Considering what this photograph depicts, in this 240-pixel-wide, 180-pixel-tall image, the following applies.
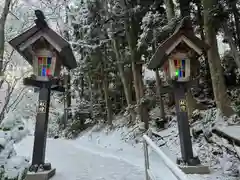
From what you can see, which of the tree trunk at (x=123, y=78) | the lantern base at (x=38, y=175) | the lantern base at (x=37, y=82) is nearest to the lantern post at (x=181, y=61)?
the lantern base at (x=37, y=82)

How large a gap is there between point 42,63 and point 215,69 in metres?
5.07

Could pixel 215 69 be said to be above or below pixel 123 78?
below

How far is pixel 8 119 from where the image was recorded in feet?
25.1

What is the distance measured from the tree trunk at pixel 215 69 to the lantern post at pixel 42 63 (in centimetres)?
443

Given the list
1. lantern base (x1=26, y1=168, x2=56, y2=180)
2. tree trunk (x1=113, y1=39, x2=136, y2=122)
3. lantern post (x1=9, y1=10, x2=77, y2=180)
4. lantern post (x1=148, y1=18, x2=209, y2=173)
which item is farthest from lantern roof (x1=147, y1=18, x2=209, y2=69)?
tree trunk (x1=113, y1=39, x2=136, y2=122)

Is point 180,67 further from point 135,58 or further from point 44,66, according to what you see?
point 135,58

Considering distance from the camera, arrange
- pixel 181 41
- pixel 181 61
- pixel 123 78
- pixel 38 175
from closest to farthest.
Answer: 1. pixel 38 175
2. pixel 181 41
3. pixel 181 61
4. pixel 123 78

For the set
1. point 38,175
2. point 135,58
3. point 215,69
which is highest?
point 135,58

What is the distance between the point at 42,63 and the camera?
5.95m

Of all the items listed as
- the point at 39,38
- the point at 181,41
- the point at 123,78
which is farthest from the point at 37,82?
the point at 123,78

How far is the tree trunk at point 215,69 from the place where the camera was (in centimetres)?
737

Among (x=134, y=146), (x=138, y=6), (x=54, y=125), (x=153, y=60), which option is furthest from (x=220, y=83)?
(x=54, y=125)

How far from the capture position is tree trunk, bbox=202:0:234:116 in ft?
24.2

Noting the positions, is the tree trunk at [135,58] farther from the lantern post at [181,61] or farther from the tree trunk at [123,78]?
the lantern post at [181,61]
